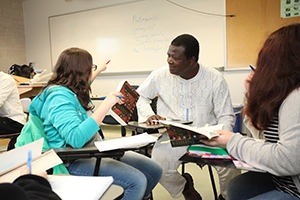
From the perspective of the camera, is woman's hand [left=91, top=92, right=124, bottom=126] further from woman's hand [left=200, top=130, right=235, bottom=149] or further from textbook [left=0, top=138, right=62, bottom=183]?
woman's hand [left=200, top=130, right=235, bottom=149]

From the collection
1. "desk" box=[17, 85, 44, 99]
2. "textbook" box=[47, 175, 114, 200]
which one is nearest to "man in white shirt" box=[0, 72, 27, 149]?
"desk" box=[17, 85, 44, 99]

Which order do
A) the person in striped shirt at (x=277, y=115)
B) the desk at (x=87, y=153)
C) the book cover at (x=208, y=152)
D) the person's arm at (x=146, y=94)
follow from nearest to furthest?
the person in striped shirt at (x=277, y=115) < the book cover at (x=208, y=152) < the desk at (x=87, y=153) < the person's arm at (x=146, y=94)

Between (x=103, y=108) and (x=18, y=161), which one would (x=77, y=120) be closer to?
(x=103, y=108)

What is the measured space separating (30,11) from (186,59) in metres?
5.31

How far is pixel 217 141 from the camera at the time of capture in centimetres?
103

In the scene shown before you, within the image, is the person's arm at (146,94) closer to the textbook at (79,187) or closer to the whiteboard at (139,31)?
the textbook at (79,187)

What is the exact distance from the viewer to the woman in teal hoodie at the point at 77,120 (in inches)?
46.4

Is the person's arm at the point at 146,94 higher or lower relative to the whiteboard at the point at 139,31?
lower

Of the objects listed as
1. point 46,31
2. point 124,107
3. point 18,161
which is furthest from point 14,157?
point 46,31

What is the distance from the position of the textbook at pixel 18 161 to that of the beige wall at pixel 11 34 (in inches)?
219

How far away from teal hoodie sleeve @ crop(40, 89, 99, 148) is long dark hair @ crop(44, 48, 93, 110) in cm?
10

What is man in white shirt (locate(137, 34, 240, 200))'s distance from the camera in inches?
68.8

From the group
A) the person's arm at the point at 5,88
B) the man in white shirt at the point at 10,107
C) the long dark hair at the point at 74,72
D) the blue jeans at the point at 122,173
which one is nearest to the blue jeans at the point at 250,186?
the blue jeans at the point at 122,173

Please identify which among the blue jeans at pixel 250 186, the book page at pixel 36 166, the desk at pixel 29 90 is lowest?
the blue jeans at pixel 250 186
